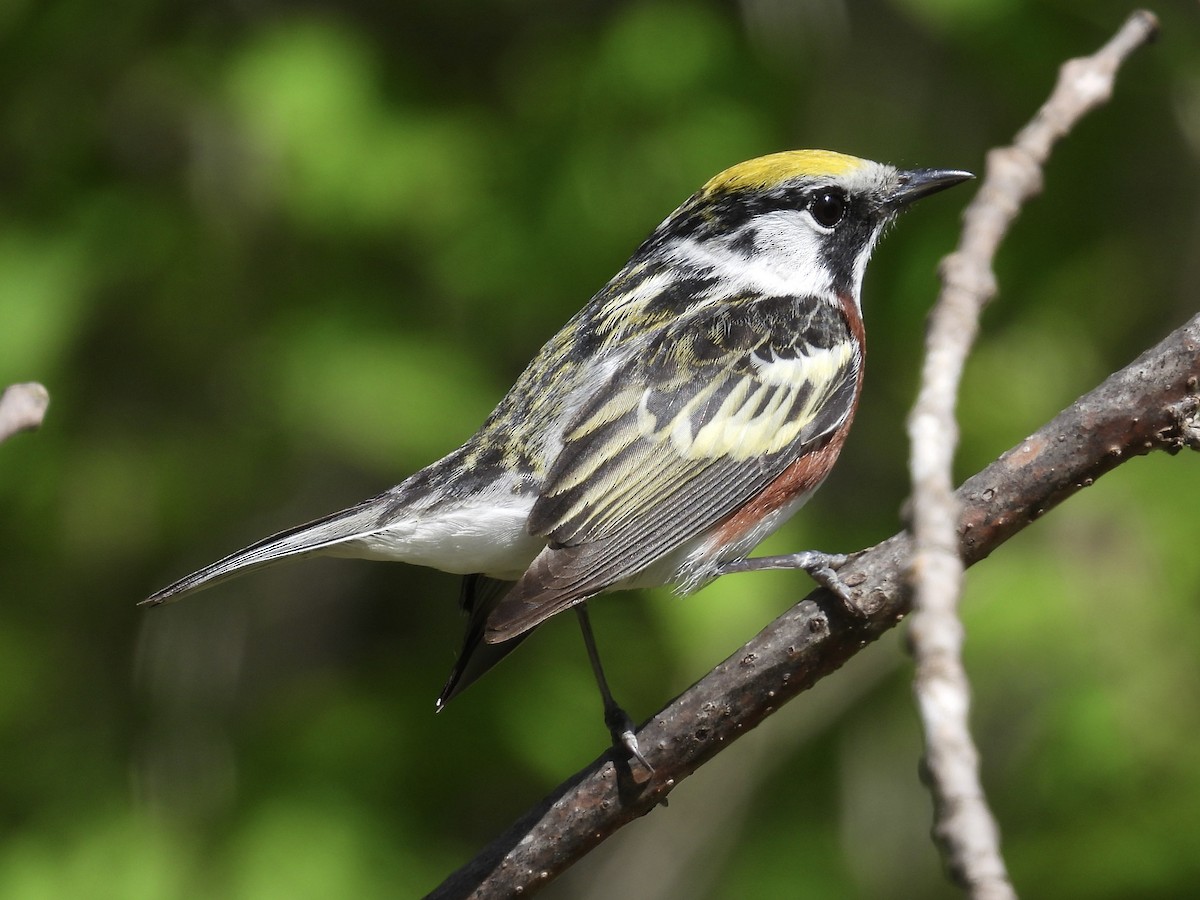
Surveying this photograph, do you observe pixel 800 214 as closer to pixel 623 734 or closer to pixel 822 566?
pixel 822 566

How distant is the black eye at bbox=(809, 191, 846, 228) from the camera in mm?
3660

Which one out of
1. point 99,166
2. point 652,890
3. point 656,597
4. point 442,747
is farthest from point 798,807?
point 99,166

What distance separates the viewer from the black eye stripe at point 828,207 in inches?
144

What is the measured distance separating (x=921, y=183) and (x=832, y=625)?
1652 millimetres

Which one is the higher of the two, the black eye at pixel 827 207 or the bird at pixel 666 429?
the black eye at pixel 827 207

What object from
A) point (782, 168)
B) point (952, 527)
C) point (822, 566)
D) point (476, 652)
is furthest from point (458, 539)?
point (952, 527)

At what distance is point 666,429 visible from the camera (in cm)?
319

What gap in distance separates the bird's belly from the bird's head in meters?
1.10

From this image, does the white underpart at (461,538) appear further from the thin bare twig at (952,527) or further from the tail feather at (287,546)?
the thin bare twig at (952,527)

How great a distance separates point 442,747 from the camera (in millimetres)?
3885

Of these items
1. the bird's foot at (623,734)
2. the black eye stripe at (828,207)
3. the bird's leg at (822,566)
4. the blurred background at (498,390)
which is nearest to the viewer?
the bird's leg at (822,566)

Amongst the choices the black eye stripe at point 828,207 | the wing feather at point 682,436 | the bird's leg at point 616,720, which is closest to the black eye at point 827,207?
the black eye stripe at point 828,207

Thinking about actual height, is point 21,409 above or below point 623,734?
above

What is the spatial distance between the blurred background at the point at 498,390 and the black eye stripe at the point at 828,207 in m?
0.19
